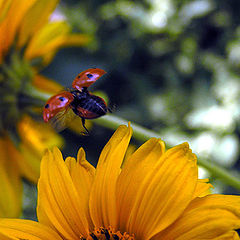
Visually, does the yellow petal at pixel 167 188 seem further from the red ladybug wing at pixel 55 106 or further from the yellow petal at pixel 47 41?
the yellow petal at pixel 47 41

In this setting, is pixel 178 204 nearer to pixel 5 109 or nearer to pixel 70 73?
pixel 5 109

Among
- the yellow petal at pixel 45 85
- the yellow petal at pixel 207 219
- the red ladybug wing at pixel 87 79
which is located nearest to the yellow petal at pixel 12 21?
the yellow petal at pixel 45 85

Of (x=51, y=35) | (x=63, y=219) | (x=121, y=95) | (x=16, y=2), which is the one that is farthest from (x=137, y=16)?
(x=63, y=219)

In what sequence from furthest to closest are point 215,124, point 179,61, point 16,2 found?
point 179,61 < point 215,124 < point 16,2

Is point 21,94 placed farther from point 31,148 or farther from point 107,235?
point 107,235

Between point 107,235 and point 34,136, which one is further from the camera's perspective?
point 34,136

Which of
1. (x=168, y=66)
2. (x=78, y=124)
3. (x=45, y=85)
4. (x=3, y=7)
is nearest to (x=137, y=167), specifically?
(x=78, y=124)
